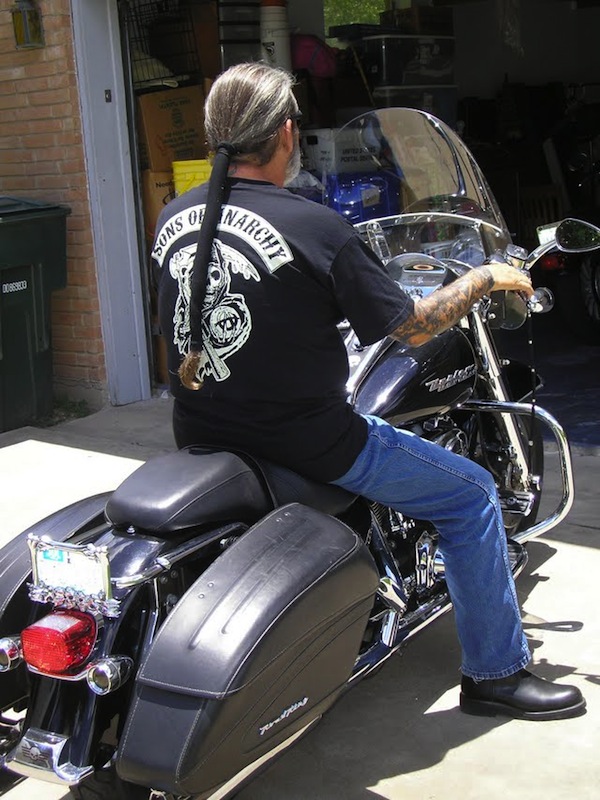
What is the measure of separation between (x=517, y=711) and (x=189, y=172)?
4294 mm

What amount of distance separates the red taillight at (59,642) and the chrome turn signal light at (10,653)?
0.28 ft

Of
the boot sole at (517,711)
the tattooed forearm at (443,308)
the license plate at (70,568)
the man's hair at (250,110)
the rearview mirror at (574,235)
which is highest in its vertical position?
the man's hair at (250,110)

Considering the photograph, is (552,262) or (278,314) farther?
(552,262)

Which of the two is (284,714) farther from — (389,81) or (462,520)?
(389,81)

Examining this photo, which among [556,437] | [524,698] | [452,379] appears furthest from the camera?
[556,437]

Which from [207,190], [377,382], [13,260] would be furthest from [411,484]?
[13,260]

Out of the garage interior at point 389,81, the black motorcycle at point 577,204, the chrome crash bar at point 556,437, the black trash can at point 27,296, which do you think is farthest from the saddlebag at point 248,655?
the garage interior at point 389,81

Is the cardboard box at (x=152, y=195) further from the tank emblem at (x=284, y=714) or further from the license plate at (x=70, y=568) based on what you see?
the tank emblem at (x=284, y=714)

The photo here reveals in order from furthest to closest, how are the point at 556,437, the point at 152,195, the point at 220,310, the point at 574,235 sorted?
the point at 152,195 → the point at 556,437 → the point at 574,235 → the point at 220,310

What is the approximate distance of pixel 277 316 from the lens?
95.7 inches

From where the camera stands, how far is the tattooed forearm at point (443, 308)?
8.37ft

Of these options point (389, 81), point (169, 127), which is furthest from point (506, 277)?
point (389, 81)

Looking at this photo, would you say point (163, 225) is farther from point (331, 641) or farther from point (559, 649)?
point (559, 649)

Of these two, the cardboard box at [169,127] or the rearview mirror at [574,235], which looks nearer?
the rearview mirror at [574,235]
